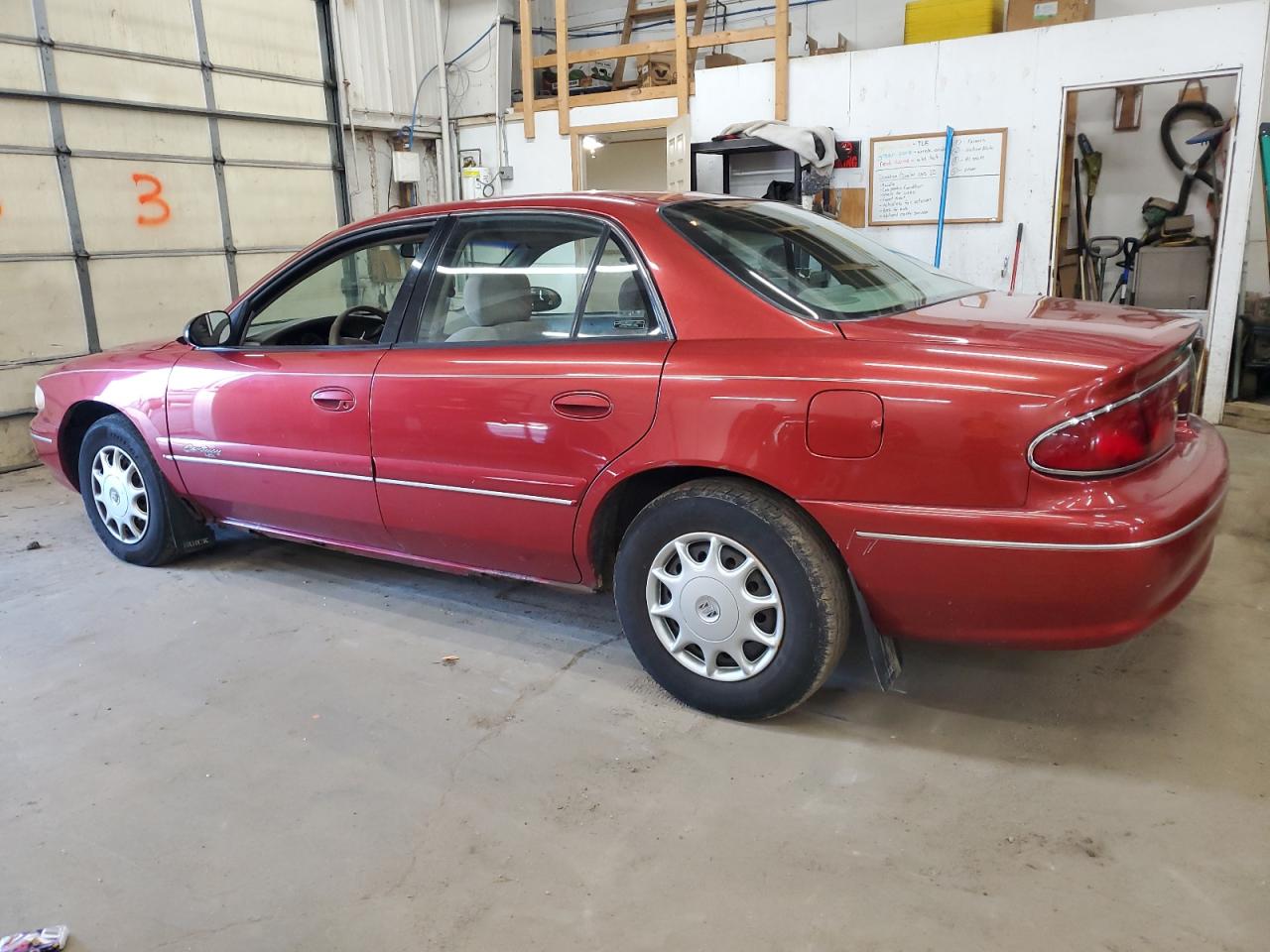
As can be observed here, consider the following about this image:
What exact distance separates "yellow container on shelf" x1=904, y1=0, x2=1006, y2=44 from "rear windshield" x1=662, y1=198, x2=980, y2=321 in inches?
181

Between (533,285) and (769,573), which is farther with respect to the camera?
(533,285)

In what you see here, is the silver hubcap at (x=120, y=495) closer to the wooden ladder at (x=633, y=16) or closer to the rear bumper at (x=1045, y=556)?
the rear bumper at (x=1045, y=556)

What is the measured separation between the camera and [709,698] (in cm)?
248

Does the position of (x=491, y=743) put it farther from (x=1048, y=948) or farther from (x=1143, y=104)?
(x=1143, y=104)

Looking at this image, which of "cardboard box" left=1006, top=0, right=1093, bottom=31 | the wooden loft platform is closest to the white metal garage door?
the wooden loft platform

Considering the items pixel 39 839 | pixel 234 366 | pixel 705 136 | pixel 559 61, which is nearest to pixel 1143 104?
pixel 705 136

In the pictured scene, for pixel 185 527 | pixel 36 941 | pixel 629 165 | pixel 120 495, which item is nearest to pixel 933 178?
pixel 185 527

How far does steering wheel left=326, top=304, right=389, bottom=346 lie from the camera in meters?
3.21

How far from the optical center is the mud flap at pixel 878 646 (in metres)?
2.27

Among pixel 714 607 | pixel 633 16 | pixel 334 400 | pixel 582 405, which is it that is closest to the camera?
pixel 714 607

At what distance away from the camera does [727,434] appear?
2.28m

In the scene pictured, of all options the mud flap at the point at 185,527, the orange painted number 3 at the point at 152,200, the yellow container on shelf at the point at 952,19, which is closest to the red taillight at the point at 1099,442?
the mud flap at the point at 185,527

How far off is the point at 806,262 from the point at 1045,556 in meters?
1.09

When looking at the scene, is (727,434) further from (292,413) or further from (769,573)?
(292,413)
